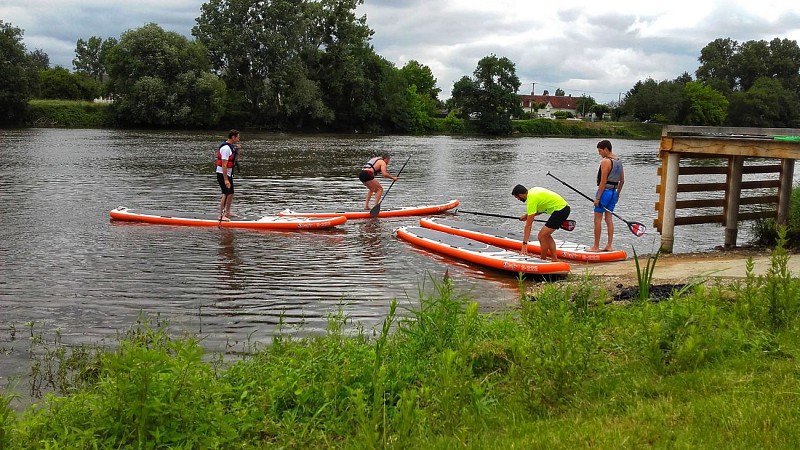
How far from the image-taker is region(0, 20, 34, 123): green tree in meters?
59.3

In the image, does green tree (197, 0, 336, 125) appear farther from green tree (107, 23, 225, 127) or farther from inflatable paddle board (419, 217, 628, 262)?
inflatable paddle board (419, 217, 628, 262)

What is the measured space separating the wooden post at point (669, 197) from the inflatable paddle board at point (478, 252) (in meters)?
2.65

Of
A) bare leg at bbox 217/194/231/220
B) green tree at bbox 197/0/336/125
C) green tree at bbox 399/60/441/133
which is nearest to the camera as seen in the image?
bare leg at bbox 217/194/231/220

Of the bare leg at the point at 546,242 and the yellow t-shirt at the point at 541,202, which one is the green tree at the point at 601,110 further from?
the yellow t-shirt at the point at 541,202

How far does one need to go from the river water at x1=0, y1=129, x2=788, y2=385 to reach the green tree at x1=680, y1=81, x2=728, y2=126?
251 ft

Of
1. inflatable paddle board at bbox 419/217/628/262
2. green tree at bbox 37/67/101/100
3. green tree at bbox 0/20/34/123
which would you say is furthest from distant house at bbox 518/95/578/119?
inflatable paddle board at bbox 419/217/628/262

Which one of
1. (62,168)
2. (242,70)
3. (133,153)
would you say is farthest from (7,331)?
(242,70)

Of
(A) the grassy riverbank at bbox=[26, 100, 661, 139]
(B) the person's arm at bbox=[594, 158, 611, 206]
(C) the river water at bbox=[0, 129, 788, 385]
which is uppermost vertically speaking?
(A) the grassy riverbank at bbox=[26, 100, 661, 139]

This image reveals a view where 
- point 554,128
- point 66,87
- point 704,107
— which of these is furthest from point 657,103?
point 66,87

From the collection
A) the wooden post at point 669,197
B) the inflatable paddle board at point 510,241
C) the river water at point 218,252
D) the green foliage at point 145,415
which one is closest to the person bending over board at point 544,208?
the inflatable paddle board at point 510,241

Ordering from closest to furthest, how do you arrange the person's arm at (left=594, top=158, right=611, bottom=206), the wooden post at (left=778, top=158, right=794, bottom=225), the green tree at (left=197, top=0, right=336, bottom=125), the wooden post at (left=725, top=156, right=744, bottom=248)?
1. the person's arm at (left=594, top=158, right=611, bottom=206)
2. the wooden post at (left=725, top=156, right=744, bottom=248)
3. the wooden post at (left=778, top=158, right=794, bottom=225)
4. the green tree at (left=197, top=0, right=336, bottom=125)

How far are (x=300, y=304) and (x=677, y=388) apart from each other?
569 cm

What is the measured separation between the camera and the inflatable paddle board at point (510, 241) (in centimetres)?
1265

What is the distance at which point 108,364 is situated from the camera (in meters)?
4.93
